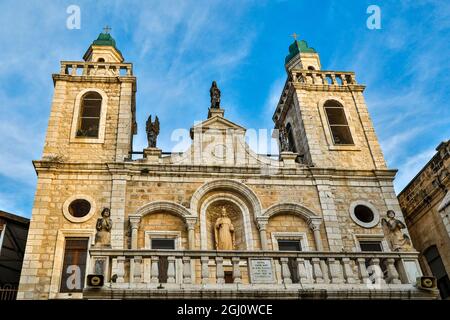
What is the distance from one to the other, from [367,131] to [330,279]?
9.34 metres

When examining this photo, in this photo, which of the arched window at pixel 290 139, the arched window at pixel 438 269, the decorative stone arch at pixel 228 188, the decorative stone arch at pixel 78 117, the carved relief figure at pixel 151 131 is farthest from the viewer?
the arched window at pixel 290 139

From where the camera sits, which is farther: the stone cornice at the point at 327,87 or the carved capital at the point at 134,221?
the stone cornice at the point at 327,87

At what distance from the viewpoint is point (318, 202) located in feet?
55.0

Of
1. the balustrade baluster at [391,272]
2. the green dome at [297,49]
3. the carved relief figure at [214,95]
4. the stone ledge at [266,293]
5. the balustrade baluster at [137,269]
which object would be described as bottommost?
the stone ledge at [266,293]

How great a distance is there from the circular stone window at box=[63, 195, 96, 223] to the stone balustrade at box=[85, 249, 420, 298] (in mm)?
3512

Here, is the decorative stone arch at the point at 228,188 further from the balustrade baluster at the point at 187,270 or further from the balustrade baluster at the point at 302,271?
the balustrade baluster at the point at 187,270

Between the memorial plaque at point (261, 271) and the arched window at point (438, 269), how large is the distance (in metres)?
8.41

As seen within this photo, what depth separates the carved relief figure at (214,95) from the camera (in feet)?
65.3

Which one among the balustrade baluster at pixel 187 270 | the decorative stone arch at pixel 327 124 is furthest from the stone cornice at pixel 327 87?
the balustrade baluster at pixel 187 270

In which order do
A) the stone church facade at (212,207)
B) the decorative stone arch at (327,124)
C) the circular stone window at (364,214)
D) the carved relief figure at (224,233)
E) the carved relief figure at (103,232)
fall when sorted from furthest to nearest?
1. the decorative stone arch at (327,124)
2. the circular stone window at (364,214)
3. the carved relief figure at (224,233)
4. the carved relief figure at (103,232)
5. the stone church facade at (212,207)

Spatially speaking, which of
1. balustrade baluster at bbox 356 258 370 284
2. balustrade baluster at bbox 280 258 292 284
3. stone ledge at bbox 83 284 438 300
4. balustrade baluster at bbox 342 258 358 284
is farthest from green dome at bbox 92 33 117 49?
balustrade baluster at bbox 356 258 370 284

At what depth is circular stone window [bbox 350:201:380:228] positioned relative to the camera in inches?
647

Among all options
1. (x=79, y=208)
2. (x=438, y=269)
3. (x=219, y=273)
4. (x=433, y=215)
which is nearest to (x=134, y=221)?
(x=79, y=208)
